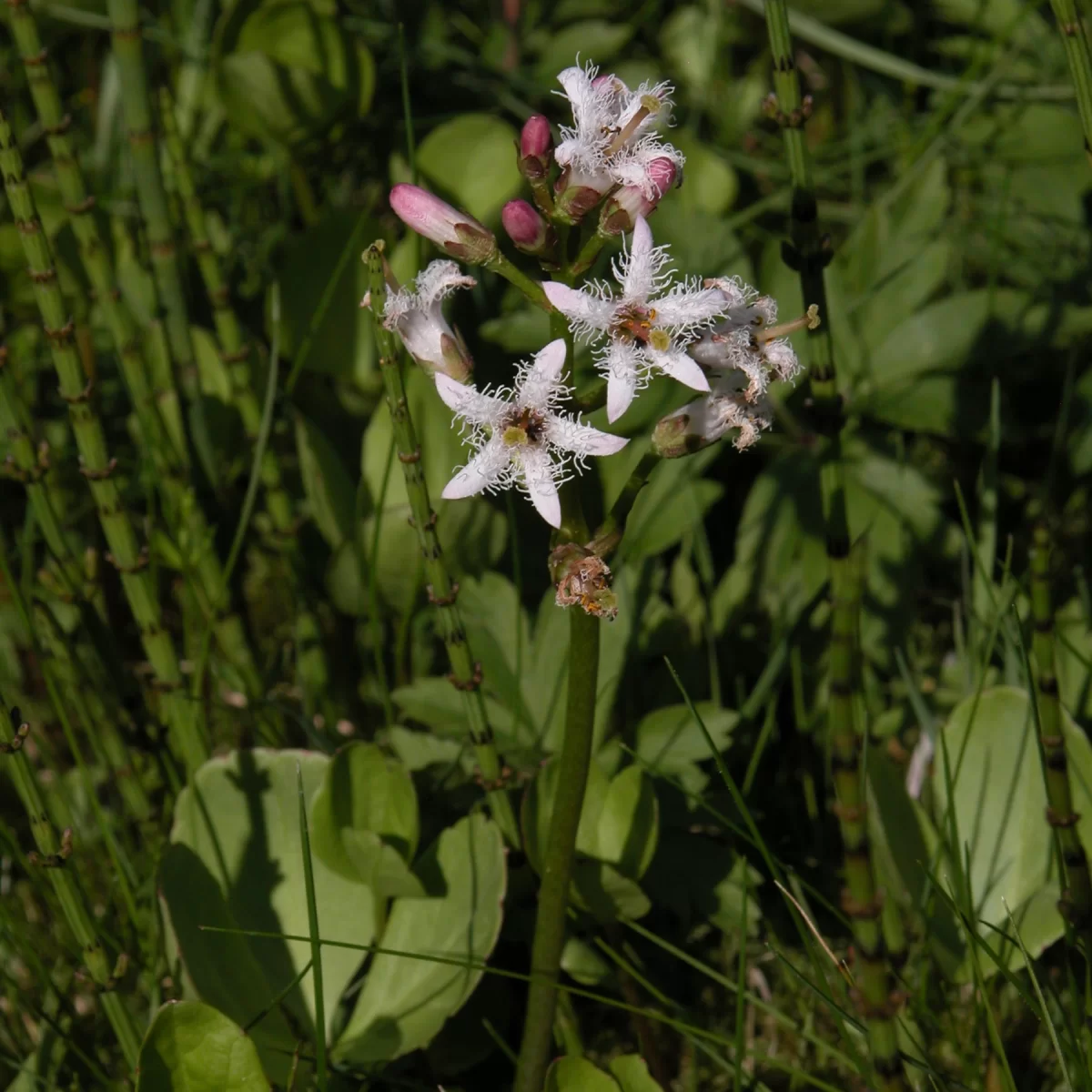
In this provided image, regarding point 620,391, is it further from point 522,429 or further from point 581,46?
point 581,46

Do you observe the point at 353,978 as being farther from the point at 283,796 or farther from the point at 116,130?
the point at 116,130

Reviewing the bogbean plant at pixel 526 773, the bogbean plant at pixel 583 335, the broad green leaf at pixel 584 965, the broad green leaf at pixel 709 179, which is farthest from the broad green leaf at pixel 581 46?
the broad green leaf at pixel 584 965

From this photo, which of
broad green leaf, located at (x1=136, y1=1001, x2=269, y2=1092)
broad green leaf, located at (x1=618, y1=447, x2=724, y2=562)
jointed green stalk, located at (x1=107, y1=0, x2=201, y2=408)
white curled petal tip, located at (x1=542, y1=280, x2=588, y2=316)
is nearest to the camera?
white curled petal tip, located at (x1=542, y1=280, x2=588, y2=316)

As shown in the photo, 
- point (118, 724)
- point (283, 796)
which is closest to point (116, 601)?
point (118, 724)

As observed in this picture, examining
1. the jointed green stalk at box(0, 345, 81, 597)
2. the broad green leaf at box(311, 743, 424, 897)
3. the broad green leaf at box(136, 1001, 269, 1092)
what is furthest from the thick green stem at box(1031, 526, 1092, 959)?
the jointed green stalk at box(0, 345, 81, 597)

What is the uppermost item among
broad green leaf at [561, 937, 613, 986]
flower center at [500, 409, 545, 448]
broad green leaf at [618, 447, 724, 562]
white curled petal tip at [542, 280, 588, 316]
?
white curled petal tip at [542, 280, 588, 316]

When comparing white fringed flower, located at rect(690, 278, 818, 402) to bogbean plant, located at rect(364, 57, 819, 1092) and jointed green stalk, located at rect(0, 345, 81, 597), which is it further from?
jointed green stalk, located at rect(0, 345, 81, 597)

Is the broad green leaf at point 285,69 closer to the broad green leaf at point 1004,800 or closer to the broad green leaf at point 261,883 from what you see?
the broad green leaf at point 261,883
